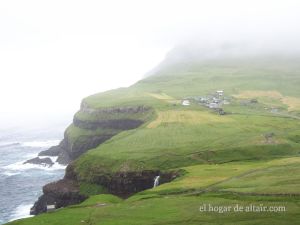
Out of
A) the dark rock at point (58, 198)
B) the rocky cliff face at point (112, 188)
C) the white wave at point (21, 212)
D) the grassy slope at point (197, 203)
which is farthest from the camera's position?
the dark rock at point (58, 198)

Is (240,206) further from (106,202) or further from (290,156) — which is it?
(290,156)

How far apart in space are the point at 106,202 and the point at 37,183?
76.5 metres

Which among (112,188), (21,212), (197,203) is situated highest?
(197,203)

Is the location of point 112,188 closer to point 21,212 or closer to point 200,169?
point 200,169

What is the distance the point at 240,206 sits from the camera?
8569cm

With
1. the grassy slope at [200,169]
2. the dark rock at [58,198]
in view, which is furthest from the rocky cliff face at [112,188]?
the grassy slope at [200,169]

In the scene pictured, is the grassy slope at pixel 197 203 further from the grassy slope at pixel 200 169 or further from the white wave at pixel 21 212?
the white wave at pixel 21 212

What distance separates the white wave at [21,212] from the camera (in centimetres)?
13504

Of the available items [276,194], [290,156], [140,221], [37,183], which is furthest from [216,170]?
[37,183]

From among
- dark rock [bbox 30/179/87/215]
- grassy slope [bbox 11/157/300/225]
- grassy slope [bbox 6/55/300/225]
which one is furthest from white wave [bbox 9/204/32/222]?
grassy slope [bbox 11/157/300/225]

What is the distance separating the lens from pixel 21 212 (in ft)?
460

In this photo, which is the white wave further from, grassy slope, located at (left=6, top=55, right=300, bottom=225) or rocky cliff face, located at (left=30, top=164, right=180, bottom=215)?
grassy slope, located at (left=6, top=55, right=300, bottom=225)

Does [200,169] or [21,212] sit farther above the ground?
[200,169]

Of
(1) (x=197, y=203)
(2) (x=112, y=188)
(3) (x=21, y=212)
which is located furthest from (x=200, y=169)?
(3) (x=21, y=212)
